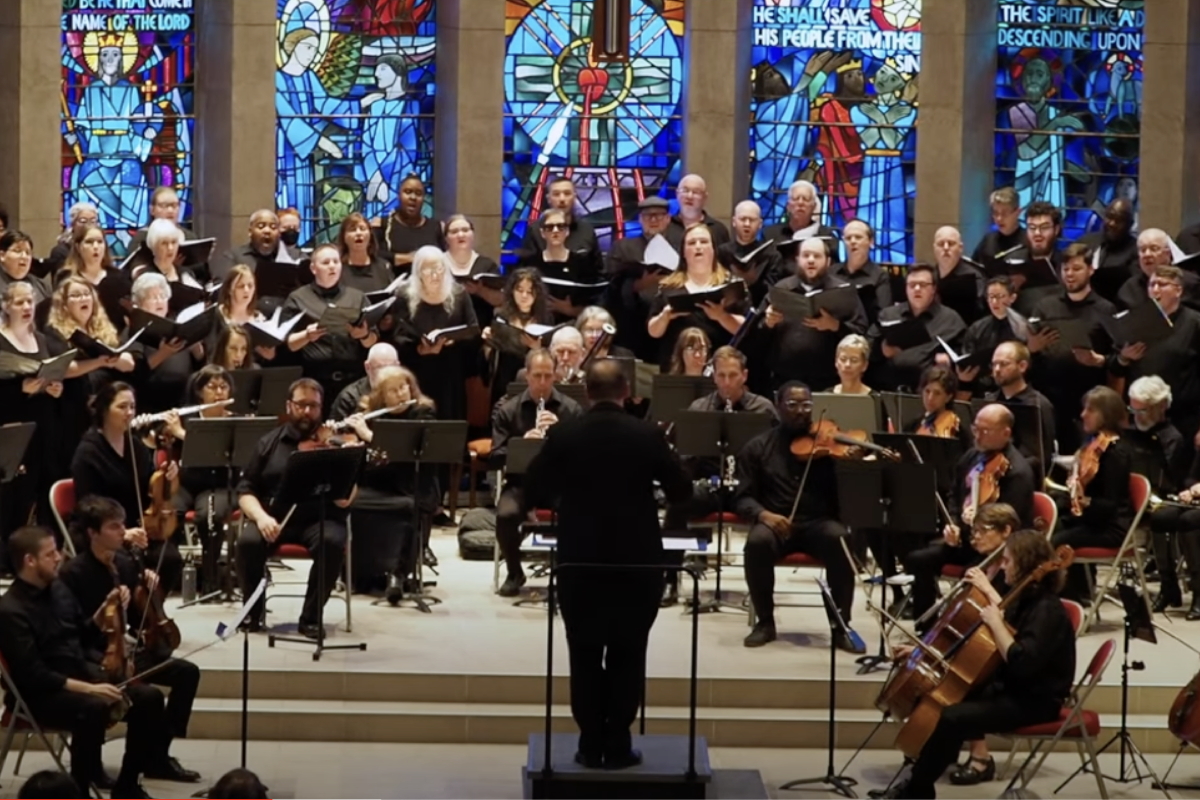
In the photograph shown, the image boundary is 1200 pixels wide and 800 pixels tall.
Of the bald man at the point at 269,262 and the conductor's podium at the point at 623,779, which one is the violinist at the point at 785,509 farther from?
the bald man at the point at 269,262

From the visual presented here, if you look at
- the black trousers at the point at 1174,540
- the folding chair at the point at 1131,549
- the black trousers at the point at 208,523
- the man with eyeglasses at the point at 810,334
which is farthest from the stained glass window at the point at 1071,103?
the black trousers at the point at 208,523

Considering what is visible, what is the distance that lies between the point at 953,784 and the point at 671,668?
1.44 meters

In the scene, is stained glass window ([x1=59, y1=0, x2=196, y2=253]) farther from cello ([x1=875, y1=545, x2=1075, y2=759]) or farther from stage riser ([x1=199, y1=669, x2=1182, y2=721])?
cello ([x1=875, y1=545, x2=1075, y2=759])

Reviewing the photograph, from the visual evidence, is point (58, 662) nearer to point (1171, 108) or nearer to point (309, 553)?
point (309, 553)

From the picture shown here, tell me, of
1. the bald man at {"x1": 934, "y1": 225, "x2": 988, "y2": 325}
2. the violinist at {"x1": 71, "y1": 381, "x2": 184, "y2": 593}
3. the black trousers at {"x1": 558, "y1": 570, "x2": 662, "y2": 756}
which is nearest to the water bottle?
the violinist at {"x1": 71, "y1": 381, "x2": 184, "y2": 593}

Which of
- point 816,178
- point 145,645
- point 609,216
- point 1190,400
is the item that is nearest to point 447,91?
point 609,216

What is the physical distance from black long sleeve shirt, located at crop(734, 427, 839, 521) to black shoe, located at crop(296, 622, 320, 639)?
197cm

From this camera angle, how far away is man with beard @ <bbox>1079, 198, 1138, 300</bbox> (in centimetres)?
1277

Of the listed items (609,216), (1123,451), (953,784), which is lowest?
(953,784)

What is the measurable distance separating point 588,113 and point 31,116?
3485 millimetres

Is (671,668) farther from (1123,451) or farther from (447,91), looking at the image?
(447,91)

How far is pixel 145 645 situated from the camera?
356 inches

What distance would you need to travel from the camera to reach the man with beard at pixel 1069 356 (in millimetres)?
12219

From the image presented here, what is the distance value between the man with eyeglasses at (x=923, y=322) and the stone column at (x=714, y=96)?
2930mm
